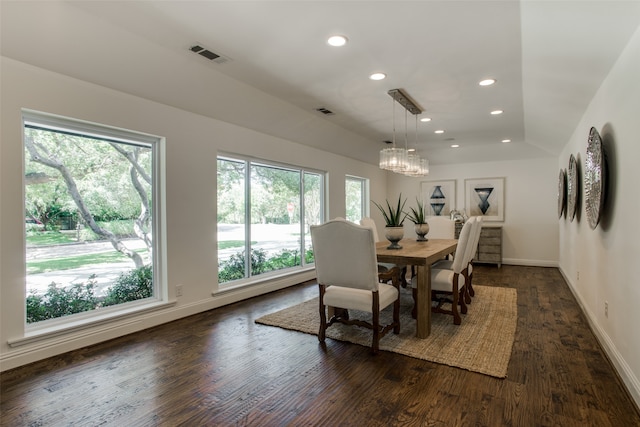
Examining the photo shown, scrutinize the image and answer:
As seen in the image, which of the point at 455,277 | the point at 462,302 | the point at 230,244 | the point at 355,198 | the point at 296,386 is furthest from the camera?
the point at 355,198

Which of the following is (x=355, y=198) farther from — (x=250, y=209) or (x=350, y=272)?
(x=350, y=272)

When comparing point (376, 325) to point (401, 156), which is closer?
point (376, 325)

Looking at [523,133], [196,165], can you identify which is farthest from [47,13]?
[523,133]

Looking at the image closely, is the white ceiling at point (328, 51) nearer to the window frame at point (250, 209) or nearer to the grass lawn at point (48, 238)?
the window frame at point (250, 209)

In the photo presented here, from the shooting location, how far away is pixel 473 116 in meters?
4.78

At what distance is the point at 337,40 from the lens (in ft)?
8.58

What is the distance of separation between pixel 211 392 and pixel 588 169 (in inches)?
142

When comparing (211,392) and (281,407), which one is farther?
(211,392)

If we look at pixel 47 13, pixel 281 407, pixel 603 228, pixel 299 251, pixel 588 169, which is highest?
pixel 47 13

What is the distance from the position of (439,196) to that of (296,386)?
6531mm

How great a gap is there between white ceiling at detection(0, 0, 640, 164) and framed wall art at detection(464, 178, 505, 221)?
294cm

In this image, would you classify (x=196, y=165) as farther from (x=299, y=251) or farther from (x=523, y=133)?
(x=523, y=133)

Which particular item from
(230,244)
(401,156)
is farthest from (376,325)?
(230,244)

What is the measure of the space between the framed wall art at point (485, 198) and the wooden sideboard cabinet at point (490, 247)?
47cm
